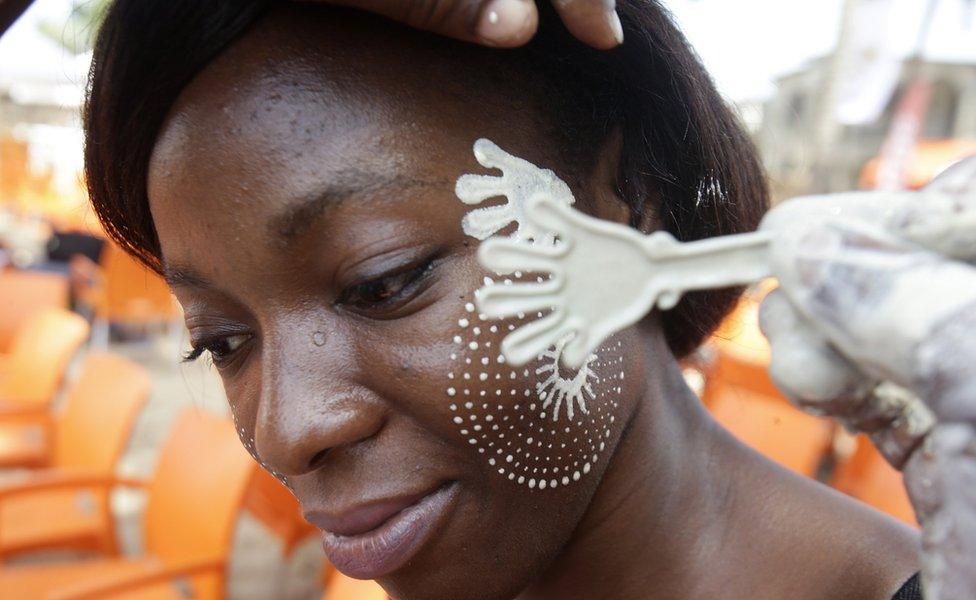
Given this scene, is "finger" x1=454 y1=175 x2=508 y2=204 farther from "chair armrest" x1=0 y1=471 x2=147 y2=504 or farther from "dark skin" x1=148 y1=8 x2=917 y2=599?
"chair armrest" x1=0 y1=471 x2=147 y2=504

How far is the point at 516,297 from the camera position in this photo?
0.59m

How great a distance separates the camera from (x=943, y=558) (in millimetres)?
496

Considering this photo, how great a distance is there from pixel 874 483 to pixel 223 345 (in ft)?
7.95

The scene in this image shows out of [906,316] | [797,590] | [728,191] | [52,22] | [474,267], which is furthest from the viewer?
[52,22]

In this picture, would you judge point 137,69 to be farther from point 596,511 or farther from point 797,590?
point 797,590

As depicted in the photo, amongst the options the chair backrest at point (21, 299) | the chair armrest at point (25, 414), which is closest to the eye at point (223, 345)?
the chair armrest at point (25, 414)

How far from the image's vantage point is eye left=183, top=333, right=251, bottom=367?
1.05 meters

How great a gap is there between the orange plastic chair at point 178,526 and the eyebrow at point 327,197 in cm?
173

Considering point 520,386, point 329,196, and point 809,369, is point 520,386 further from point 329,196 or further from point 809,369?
point 809,369

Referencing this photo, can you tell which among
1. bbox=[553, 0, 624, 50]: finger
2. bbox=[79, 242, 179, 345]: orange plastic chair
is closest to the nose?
bbox=[553, 0, 624, 50]: finger

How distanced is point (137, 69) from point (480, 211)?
515 mm

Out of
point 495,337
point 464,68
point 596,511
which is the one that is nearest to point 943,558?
point 495,337

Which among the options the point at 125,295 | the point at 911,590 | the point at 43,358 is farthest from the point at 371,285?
the point at 125,295

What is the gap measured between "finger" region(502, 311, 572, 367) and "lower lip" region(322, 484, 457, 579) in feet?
1.36
